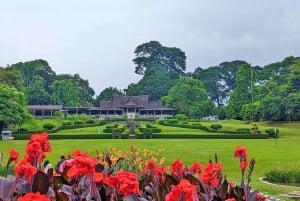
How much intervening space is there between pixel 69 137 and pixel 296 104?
24.1m

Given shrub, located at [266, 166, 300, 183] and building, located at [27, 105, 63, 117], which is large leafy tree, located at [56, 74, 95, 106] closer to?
building, located at [27, 105, 63, 117]

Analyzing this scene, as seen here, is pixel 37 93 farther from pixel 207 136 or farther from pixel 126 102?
pixel 207 136

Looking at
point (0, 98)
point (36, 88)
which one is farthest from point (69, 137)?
point (36, 88)

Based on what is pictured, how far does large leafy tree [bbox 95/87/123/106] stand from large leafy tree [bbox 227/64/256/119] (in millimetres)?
26577

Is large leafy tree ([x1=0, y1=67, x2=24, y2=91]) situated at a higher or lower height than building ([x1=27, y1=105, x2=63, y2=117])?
higher

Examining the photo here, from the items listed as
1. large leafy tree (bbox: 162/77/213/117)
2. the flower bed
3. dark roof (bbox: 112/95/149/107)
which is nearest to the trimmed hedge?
large leafy tree (bbox: 162/77/213/117)

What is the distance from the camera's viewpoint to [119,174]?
1684 mm

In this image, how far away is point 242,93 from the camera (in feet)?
206

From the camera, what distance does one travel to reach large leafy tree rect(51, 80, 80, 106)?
253ft

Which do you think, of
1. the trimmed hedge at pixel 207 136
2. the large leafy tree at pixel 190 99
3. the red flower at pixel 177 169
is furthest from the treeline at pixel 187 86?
the red flower at pixel 177 169

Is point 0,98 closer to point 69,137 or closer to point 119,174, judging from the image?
point 69,137

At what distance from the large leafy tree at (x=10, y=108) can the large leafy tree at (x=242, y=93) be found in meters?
31.4

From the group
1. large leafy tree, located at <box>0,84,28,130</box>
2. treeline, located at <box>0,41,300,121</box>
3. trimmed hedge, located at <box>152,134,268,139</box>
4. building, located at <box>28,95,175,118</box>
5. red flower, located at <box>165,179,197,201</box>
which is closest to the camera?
red flower, located at <box>165,179,197,201</box>

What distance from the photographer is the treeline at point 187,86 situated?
50.3 metres
